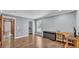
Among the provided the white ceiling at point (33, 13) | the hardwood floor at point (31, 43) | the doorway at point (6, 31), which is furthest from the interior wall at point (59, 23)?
the doorway at point (6, 31)

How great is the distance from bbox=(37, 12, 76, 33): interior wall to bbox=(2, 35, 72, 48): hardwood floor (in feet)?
0.97

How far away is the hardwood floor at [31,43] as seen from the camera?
234cm

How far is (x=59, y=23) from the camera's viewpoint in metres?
2.46

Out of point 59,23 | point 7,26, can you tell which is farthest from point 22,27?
point 59,23

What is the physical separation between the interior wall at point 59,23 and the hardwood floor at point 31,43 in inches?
11.7

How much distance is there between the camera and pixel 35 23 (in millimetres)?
2545

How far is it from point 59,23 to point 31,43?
3.07 feet

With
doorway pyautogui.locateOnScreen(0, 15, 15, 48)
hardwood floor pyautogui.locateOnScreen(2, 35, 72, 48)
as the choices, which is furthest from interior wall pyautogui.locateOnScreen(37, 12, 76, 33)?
doorway pyautogui.locateOnScreen(0, 15, 15, 48)

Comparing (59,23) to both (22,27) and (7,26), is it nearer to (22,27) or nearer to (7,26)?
(22,27)

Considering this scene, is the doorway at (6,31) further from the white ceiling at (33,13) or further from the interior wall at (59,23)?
the interior wall at (59,23)
